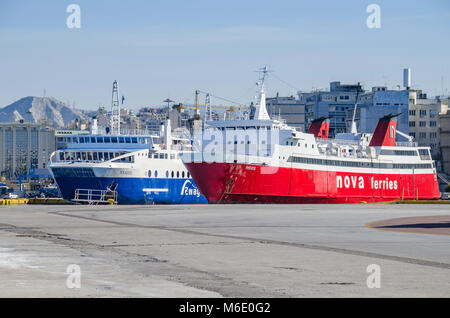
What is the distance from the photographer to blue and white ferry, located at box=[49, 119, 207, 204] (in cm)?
7788

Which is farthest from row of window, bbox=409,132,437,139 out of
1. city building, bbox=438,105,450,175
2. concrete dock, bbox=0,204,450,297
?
concrete dock, bbox=0,204,450,297

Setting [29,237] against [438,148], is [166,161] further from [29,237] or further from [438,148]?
[438,148]

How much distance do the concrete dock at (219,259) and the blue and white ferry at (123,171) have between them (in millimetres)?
43077

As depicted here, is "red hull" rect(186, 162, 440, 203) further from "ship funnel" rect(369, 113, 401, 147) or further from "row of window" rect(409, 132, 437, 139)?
"row of window" rect(409, 132, 437, 139)

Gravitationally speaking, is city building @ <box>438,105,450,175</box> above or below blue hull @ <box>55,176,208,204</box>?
above

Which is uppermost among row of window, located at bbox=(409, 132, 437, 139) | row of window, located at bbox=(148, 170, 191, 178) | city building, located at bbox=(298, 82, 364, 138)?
city building, located at bbox=(298, 82, 364, 138)

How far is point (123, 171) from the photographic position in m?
78.2

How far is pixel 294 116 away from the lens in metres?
195

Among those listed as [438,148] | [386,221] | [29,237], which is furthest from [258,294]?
[438,148]

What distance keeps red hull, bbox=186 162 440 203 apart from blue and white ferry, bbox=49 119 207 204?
343 inches

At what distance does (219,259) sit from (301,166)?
61.3 metres

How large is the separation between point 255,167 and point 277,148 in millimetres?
5392

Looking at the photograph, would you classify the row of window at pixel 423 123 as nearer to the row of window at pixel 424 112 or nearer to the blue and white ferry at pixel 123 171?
the row of window at pixel 424 112

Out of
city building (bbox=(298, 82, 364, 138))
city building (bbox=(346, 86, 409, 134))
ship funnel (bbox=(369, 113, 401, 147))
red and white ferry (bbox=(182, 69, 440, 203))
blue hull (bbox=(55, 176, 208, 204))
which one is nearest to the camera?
red and white ferry (bbox=(182, 69, 440, 203))
